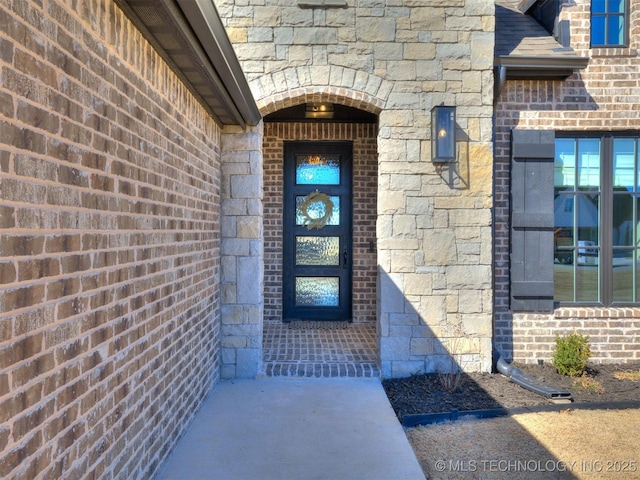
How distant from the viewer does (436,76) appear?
14.0 ft

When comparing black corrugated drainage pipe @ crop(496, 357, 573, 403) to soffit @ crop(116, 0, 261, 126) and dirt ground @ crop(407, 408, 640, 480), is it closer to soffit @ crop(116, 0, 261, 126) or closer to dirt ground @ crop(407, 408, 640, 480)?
dirt ground @ crop(407, 408, 640, 480)

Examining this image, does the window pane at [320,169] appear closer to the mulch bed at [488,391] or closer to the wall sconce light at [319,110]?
the wall sconce light at [319,110]

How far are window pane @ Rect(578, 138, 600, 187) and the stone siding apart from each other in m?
1.35

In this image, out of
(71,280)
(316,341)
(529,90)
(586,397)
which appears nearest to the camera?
(71,280)

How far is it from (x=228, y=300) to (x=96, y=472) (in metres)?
2.52

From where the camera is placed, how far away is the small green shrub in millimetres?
4293

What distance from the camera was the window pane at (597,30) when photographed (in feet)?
15.8

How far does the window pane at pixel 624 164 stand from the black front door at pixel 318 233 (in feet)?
10.2

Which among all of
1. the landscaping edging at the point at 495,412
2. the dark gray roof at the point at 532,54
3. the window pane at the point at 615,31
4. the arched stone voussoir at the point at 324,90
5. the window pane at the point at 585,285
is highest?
the window pane at the point at 615,31

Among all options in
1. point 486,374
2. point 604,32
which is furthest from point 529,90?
point 486,374

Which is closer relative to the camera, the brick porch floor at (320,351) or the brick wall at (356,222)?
the brick porch floor at (320,351)

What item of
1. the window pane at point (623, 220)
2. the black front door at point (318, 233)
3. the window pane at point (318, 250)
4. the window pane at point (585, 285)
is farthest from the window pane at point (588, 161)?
the window pane at point (318, 250)

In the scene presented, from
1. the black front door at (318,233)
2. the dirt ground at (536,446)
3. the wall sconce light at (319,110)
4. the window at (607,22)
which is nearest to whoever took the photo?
the dirt ground at (536,446)

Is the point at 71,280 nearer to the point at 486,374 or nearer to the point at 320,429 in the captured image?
the point at 320,429
